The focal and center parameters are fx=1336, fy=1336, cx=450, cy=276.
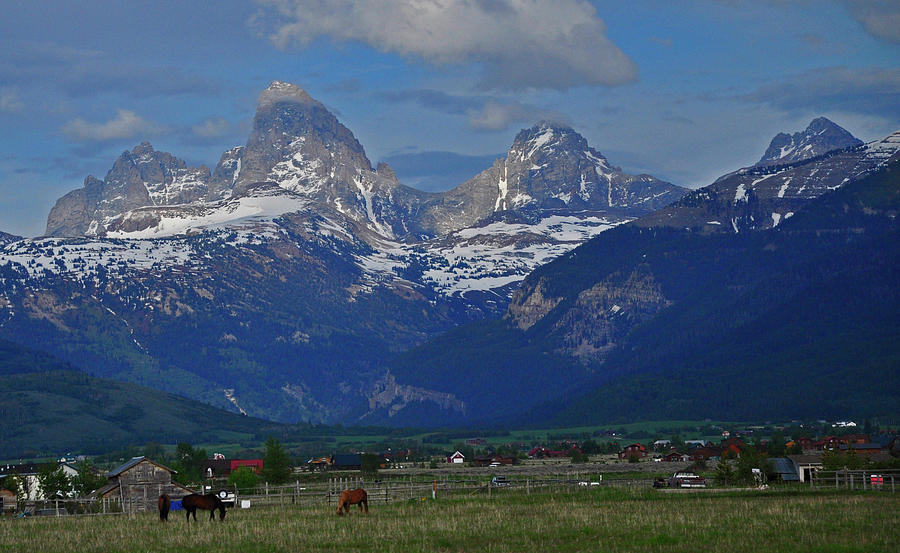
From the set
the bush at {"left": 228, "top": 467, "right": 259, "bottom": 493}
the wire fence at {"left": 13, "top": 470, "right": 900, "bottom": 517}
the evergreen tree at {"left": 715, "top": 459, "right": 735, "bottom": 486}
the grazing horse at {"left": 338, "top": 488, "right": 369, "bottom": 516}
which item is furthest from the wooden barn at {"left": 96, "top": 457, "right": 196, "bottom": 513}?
→ the evergreen tree at {"left": 715, "top": 459, "right": 735, "bottom": 486}

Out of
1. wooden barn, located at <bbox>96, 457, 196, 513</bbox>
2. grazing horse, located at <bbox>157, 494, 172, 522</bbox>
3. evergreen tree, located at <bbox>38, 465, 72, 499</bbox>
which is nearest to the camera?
grazing horse, located at <bbox>157, 494, 172, 522</bbox>

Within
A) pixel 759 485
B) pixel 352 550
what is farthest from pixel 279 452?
pixel 352 550

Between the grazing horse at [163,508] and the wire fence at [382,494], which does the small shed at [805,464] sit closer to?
the wire fence at [382,494]

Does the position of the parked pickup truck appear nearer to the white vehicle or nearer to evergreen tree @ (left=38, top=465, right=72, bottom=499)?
the white vehicle

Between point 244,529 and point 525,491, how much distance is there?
139 ft

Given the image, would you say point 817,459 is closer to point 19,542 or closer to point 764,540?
point 764,540

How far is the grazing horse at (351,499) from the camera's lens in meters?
85.9

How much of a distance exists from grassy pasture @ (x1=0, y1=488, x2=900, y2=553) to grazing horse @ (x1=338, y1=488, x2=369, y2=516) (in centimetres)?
127

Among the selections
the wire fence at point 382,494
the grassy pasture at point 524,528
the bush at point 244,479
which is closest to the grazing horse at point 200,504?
the grassy pasture at point 524,528

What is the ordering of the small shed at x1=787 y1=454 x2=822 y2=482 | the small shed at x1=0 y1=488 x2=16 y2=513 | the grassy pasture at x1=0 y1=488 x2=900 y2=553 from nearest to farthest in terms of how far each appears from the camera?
1. the grassy pasture at x1=0 y1=488 x2=900 y2=553
2. the small shed at x1=787 y1=454 x2=822 y2=482
3. the small shed at x1=0 y1=488 x2=16 y2=513

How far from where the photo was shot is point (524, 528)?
72188 mm

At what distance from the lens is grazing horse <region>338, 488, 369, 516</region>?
85938 millimetres

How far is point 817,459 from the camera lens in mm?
157625

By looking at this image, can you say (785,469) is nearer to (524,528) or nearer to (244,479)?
(244,479)
